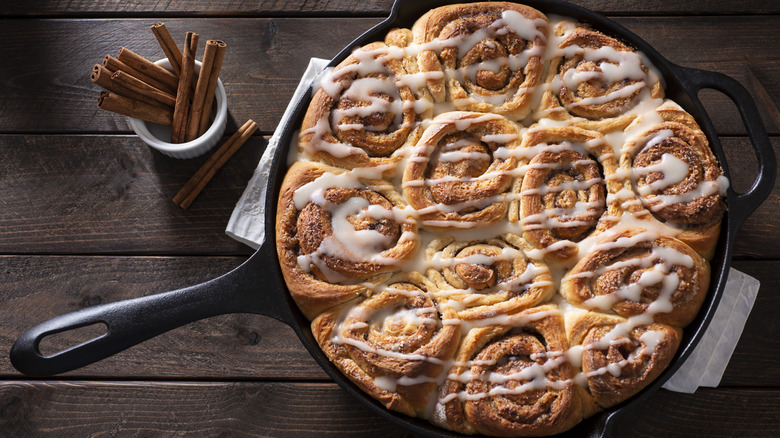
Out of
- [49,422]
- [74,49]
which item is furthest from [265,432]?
[74,49]

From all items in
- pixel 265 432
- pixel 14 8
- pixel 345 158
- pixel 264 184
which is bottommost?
pixel 265 432

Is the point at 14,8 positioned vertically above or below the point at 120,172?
above

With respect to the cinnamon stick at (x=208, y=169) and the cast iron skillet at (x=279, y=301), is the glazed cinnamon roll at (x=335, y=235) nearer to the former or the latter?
the cast iron skillet at (x=279, y=301)

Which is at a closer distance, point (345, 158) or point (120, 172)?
point (345, 158)

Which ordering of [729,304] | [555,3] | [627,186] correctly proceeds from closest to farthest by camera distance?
[627,186] < [555,3] < [729,304]

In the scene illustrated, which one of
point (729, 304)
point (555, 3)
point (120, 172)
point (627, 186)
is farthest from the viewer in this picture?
point (120, 172)

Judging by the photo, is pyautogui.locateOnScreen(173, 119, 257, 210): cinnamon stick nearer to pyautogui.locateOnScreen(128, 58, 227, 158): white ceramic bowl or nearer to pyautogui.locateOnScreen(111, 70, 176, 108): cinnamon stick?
pyautogui.locateOnScreen(128, 58, 227, 158): white ceramic bowl

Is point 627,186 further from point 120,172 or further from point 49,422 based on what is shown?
point 49,422

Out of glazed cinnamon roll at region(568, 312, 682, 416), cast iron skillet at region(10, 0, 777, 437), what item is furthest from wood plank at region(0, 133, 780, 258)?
glazed cinnamon roll at region(568, 312, 682, 416)

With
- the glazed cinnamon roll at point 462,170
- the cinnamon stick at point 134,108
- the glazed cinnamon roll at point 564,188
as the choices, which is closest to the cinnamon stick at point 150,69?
the cinnamon stick at point 134,108
